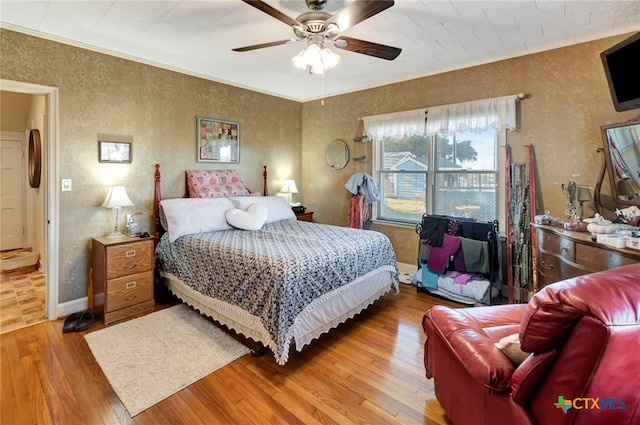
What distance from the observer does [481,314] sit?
72.9 inches

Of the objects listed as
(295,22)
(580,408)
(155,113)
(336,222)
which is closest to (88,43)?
(155,113)

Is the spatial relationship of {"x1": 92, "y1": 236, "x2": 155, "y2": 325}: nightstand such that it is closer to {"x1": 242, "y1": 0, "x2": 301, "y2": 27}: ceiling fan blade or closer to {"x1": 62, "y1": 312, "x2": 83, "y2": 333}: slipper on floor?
{"x1": 62, "y1": 312, "x2": 83, "y2": 333}: slipper on floor

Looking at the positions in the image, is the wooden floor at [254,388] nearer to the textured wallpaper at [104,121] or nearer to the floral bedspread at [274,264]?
the floral bedspread at [274,264]

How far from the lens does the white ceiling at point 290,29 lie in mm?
2346

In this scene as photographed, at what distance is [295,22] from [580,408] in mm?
2317

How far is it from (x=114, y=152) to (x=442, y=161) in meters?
3.83

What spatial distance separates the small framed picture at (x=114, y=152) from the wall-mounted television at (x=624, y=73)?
14.6 ft

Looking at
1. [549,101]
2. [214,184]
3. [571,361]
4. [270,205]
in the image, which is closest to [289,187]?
Result: [270,205]

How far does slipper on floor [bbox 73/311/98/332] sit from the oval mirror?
141 inches

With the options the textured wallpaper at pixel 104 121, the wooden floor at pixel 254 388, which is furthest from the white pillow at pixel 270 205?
the wooden floor at pixel 254 388

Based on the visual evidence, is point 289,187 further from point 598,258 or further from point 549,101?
point 598,258

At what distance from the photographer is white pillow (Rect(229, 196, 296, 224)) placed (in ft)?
13.0

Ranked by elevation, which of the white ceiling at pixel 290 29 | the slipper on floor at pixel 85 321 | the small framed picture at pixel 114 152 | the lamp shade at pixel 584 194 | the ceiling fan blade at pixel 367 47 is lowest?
the slipper on floor at pixel 85 321

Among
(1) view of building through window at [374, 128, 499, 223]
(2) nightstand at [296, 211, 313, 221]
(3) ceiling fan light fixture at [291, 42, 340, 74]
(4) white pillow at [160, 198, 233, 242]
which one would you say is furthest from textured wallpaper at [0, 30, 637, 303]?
(3) ceiling fan light fixture at [291, 42, 340, 74]
